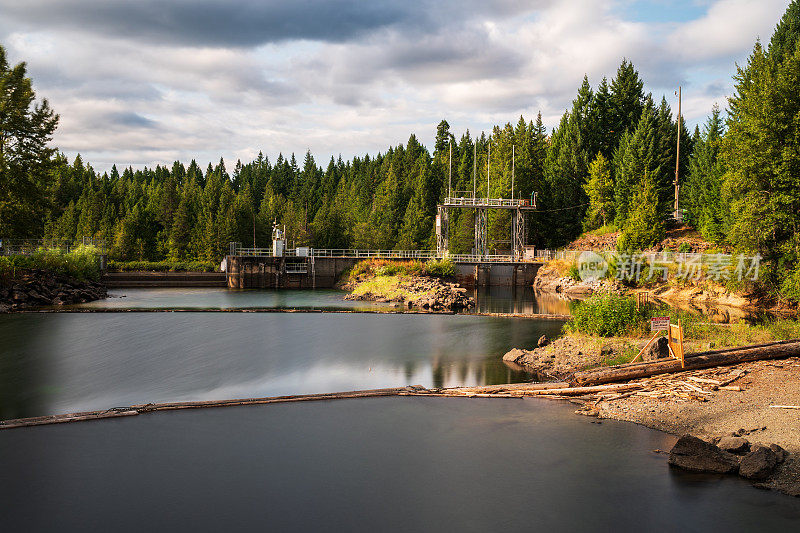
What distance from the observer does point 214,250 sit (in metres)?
89.2

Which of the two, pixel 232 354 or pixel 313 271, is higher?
pixel 313 271

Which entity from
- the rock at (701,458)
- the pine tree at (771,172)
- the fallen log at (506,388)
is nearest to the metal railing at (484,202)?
the pine tree at (771,172)

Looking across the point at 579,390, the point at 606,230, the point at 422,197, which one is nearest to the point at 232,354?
the point at 579,390

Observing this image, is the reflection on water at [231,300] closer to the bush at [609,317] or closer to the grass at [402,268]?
the grass at [402,268]

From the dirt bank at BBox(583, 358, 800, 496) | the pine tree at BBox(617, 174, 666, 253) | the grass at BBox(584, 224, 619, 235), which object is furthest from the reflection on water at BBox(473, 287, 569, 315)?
the dirt bank at BBox(583, 358, 800, 496)

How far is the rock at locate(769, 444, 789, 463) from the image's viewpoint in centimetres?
1043

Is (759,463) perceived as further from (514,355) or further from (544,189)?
(544,189)

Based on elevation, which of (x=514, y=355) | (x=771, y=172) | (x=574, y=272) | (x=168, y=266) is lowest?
(x=514, y=355)

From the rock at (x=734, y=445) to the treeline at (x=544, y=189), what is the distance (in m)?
29.1

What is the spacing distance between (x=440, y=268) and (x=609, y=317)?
42.0 metres

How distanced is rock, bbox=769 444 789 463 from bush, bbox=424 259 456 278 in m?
52.8

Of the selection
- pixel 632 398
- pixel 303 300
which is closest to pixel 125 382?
pixel 632 398

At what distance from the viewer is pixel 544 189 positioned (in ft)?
275

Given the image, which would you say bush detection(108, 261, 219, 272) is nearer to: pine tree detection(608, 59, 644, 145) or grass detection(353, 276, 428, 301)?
grass detection(353, 276, 428, 301)
